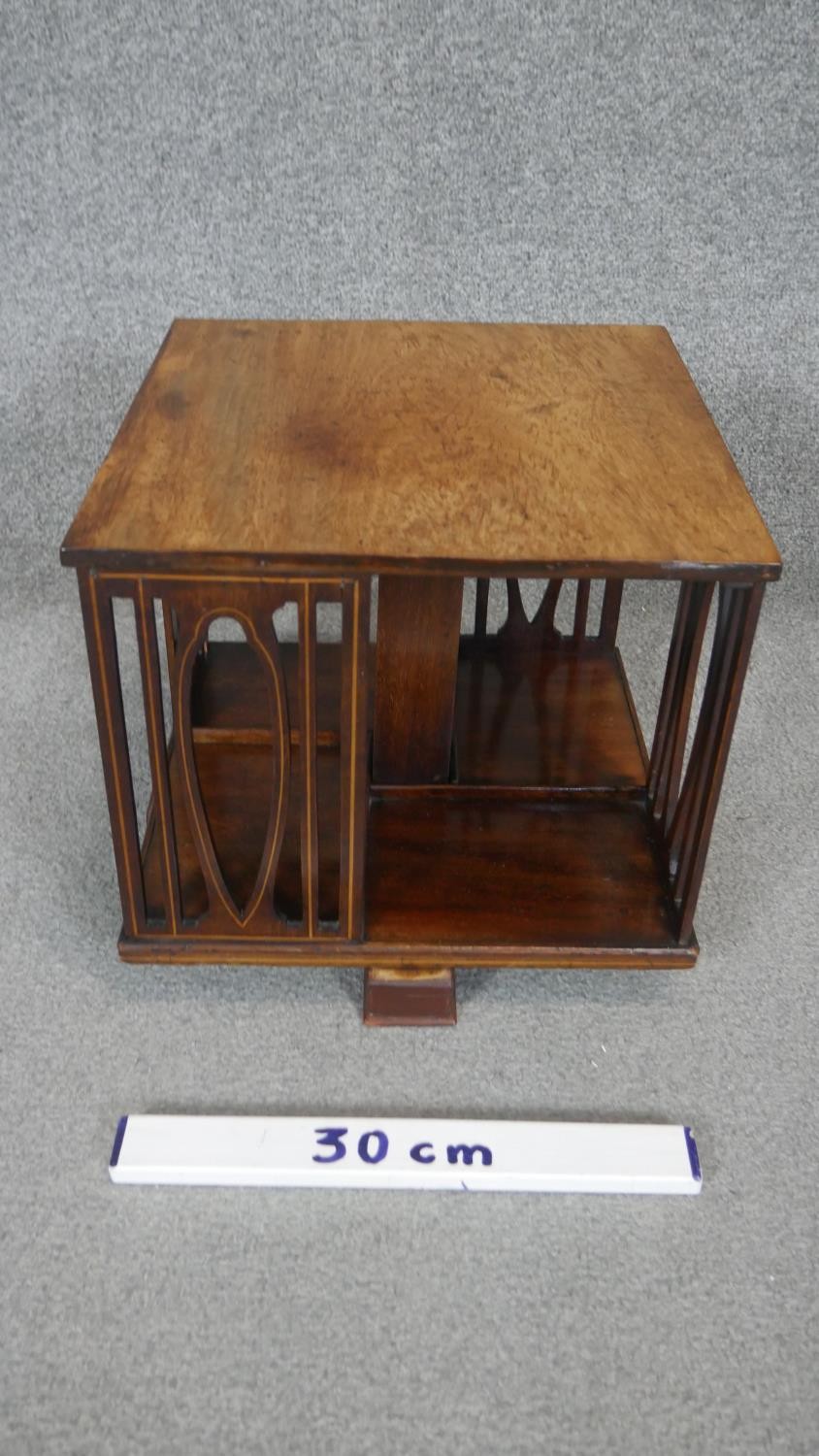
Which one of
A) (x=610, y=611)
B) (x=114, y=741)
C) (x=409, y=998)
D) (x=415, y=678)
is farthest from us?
(x=610, y=611)

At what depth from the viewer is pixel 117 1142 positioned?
3.05ft

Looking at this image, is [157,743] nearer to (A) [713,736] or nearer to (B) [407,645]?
(B) [407,645]

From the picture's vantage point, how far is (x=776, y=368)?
1.60m

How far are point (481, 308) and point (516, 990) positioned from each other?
0.82m

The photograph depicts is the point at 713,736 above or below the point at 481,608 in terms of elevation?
above

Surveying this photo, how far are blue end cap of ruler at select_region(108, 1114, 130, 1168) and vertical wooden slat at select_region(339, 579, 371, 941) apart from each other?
8.0 inches

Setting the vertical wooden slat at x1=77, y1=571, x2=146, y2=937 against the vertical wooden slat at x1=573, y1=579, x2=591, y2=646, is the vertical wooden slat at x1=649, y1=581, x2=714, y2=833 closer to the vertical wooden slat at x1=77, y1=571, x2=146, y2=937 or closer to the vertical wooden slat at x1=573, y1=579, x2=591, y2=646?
the vertical wooden slat at x1=573, y1=579, x2=591, y2=646

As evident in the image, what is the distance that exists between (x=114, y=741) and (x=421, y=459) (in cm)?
29

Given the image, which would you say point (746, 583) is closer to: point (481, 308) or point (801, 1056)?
point (801, 1056)

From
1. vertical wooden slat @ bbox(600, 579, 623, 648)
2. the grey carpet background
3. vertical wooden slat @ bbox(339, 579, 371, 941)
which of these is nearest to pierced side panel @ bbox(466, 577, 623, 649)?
vertical wooden slat @ bbox(600, 579, 623, 648)

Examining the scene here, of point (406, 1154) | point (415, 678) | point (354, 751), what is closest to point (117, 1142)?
point (406, 1154)

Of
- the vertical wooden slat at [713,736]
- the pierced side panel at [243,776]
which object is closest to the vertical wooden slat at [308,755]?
the pierced side panel at [243,776]

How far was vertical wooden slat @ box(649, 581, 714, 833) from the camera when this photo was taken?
1079 millimetres

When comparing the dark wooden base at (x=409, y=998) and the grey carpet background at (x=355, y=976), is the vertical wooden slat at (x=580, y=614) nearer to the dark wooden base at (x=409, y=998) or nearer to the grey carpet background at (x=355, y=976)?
the grey carpet background at (x=355, y=976)
